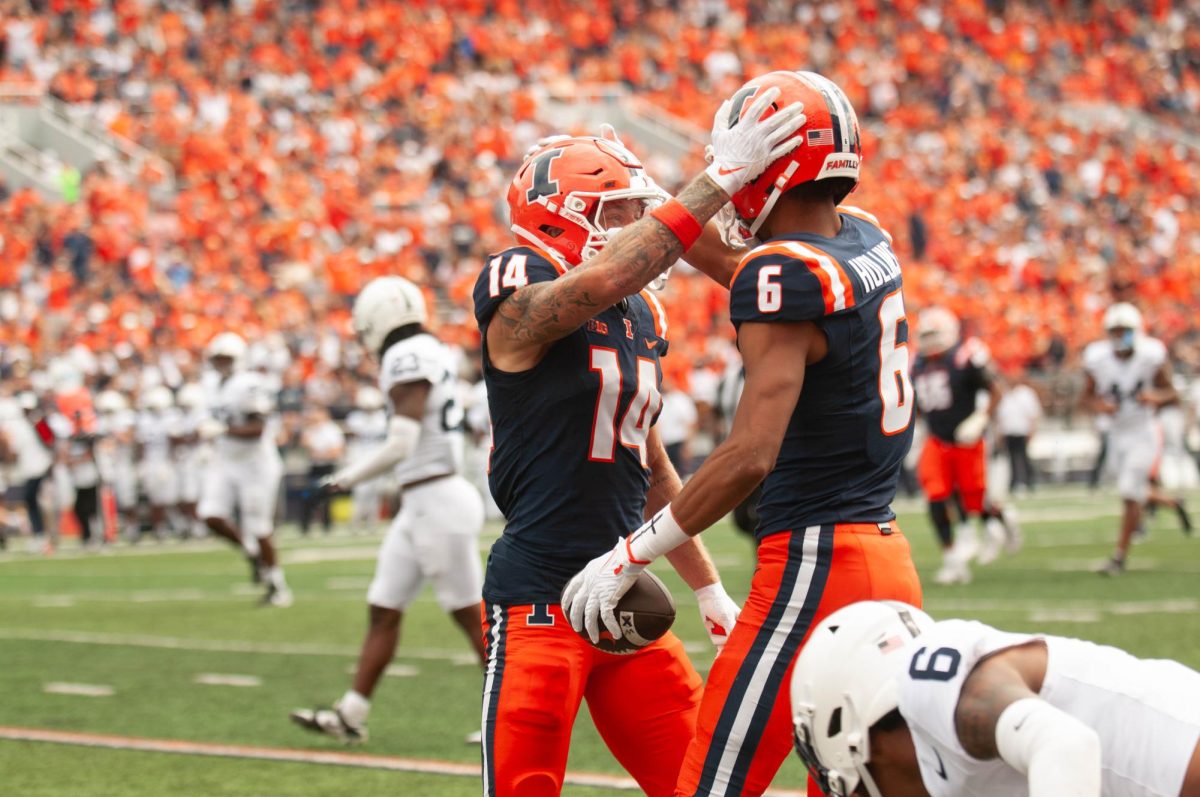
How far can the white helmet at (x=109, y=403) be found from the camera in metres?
19.1

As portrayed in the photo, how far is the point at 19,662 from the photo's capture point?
9.32m

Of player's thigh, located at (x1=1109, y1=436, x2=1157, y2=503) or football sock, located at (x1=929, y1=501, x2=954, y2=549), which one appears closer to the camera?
football sock, located at (x1=929, y1=501, x2=954, y2=549)

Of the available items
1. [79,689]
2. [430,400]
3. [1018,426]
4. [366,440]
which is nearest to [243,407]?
[79,689]

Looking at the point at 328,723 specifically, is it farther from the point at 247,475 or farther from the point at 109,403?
the point at 109,403

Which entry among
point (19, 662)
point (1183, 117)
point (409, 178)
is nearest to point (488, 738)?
point (19, 662)

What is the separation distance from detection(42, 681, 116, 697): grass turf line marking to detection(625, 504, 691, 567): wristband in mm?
5582

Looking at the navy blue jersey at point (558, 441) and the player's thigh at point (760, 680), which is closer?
the player's thigh at point (760, 680)

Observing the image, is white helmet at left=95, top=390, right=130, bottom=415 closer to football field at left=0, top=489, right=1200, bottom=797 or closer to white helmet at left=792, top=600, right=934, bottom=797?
football field at left=0, top=489, right=1200, bottom=797

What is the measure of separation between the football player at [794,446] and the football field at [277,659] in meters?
2.48

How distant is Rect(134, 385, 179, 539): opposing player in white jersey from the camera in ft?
61.7

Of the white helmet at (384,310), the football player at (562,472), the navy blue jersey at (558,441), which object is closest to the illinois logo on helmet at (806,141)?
the football player at (562,472)

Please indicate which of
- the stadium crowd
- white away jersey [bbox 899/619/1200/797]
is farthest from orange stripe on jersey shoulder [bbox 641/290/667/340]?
the stadium crowd

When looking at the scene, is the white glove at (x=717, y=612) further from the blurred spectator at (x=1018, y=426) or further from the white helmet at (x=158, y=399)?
the blurred spectator at (x=1018, y=426)

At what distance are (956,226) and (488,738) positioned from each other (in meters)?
25.8
